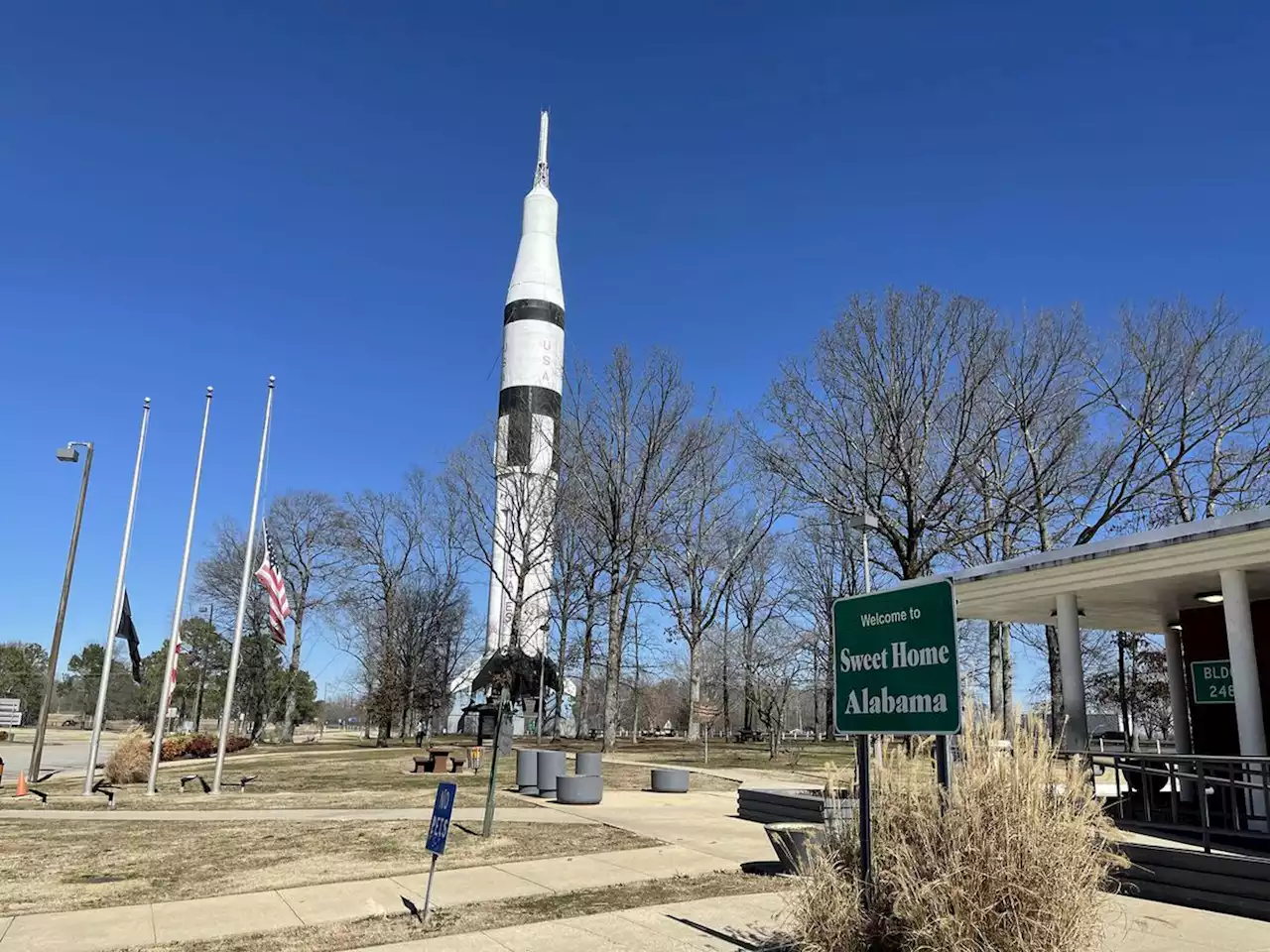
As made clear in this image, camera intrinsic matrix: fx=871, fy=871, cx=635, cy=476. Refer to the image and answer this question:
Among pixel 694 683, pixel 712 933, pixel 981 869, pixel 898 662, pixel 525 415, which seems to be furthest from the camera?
pixel 525 415

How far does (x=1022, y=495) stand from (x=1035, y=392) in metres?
3.80

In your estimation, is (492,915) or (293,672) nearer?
(492,915)

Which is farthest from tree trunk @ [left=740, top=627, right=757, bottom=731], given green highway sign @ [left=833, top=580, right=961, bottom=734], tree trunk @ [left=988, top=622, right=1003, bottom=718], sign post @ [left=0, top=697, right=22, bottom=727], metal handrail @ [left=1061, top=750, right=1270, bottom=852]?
green highway sign @ [left=833, top=580, right=961, bottom=734]

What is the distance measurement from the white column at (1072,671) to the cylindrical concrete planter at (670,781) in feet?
26.2

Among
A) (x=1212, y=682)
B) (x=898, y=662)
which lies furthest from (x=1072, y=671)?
Answer: (x=898, y=662)

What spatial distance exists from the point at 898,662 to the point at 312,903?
6.29 m

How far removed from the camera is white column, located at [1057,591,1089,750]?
1412 centimetres

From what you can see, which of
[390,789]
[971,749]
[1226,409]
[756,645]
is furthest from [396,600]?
[971,749]

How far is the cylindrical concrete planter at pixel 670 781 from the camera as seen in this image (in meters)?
19.1

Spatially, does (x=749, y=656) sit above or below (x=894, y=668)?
above

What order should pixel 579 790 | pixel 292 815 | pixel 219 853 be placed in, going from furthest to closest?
pixel 579 790 < pixel 292 815 < pixel 219 853

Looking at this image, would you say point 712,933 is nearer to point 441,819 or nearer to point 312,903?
point 441,819

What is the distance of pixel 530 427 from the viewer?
146ft

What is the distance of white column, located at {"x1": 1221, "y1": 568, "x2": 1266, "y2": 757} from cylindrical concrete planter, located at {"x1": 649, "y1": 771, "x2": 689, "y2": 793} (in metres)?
10.7
